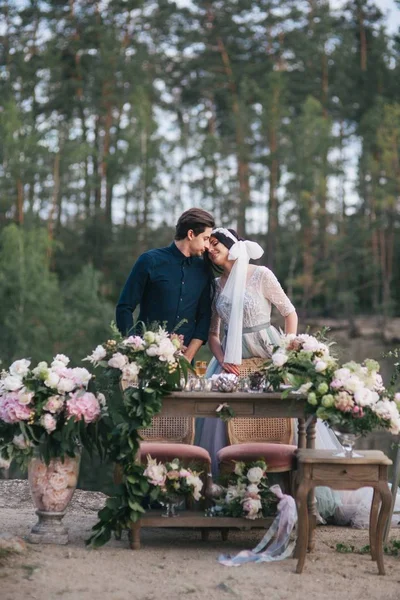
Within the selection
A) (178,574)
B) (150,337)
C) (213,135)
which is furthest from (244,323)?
(213,135)

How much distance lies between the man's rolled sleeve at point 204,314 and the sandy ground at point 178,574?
1336 mm

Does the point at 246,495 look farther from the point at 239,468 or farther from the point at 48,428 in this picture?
the point at 48,428

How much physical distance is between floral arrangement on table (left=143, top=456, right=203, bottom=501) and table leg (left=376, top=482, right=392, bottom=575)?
42.1 inches

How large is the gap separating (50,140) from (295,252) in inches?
300

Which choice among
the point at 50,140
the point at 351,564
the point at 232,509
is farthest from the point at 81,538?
the point at 50,140

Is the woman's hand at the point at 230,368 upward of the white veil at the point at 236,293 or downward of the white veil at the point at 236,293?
downward

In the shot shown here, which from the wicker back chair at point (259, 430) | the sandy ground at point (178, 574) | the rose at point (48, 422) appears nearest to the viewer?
the sandy ground at point (178, 574)

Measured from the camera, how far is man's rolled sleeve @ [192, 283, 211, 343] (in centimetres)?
663

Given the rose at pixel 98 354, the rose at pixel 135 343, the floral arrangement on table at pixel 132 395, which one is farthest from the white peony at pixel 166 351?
the rose at pixel 98 354

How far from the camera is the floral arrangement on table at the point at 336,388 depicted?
5340 mm

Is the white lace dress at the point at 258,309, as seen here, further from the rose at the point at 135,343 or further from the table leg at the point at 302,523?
the table leg at the point at 302,523

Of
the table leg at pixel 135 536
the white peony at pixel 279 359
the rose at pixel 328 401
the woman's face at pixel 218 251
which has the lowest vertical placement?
the table leg at pixel 135 536

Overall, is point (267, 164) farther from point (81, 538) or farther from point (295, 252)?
point (81, 538)

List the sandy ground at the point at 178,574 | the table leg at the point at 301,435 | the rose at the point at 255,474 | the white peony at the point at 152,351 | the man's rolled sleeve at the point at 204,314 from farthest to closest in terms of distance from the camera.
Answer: the man's rolled sleeve at the point at 204,314, the table leg at the point at 301,435, the rose at the point at 255,474, the white peony at the point at 152,351, the sandy ground at the point at 178,574
